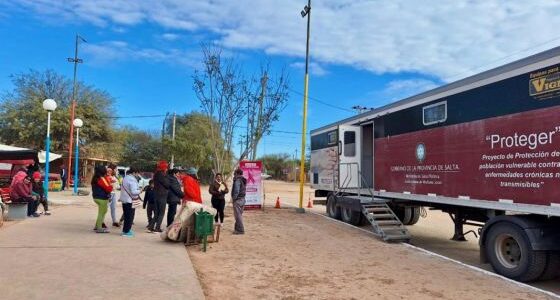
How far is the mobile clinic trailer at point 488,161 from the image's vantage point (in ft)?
24.2

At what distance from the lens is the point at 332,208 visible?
16.2 meters

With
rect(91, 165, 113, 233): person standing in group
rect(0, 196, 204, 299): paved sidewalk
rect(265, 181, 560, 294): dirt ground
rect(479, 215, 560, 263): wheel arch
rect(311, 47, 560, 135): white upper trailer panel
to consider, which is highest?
rect(311, 47, 560, 135): white upper trailer panel

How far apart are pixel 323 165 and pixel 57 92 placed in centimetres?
2776

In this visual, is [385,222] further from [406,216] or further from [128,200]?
[128,200]

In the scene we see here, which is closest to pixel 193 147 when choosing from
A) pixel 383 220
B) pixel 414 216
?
pixel 414 216

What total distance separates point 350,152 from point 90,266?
9540 millimetres

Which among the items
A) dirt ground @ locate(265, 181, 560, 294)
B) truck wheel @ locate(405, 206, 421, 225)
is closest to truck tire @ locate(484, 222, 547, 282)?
dirt ground @ locate(265, 181, 560, 294)

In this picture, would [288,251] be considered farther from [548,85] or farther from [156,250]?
[548,85]

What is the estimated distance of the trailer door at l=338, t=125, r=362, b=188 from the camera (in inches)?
587

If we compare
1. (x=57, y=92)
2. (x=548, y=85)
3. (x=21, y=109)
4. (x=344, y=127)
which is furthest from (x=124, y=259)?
(x=57, y=92)

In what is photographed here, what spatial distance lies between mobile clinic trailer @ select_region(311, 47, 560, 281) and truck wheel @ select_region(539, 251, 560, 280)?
0.6 inches

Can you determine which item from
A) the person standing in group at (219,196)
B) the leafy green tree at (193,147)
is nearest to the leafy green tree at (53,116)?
the leafy green tree at (193,147)

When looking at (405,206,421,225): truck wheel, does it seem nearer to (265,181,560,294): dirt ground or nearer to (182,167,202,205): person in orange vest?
(265,181,560,294): dirt ground

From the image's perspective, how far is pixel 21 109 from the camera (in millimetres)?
34062
